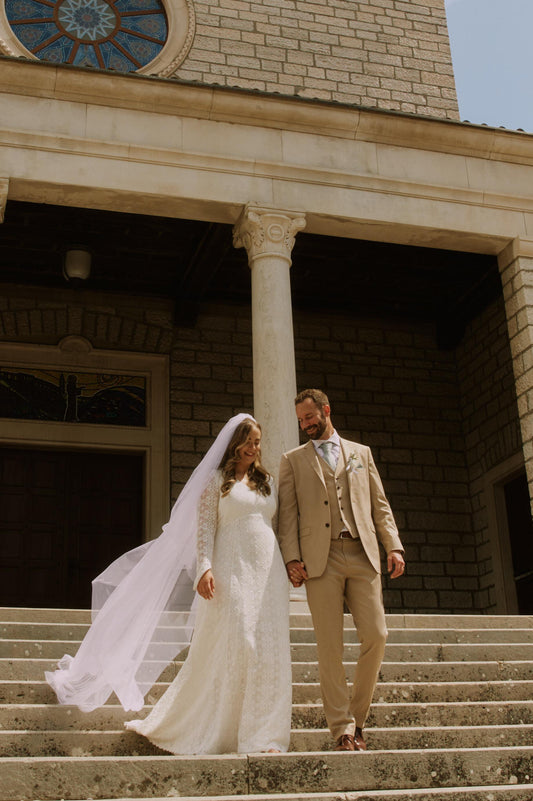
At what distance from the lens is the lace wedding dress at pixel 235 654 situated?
4273mm

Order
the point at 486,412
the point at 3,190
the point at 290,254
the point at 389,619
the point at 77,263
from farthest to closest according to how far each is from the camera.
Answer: the point at 486,412, the point at 77,263, the point at 290,254, the point at 3,190, the point at 389,619

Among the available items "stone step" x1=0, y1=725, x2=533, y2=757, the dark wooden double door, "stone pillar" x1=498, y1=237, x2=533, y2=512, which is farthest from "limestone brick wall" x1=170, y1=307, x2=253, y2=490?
"stone step" x1=0, y1=725, x2=533, y2=757

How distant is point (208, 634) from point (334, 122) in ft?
19.9

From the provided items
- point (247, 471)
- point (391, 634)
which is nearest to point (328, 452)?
point (247, 471)

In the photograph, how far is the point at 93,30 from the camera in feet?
35.1

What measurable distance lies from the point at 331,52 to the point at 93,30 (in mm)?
2761

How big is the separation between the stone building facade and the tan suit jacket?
2.85m

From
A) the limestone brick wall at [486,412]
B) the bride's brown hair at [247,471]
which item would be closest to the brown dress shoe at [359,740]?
the bride's brown hair at [247,471]

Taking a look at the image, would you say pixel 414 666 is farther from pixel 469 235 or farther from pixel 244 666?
pixel 469 235

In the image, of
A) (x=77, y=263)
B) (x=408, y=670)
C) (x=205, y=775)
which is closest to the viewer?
(x=205, y=775)

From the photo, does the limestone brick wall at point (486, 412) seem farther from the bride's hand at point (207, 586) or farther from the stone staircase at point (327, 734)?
the bride's hand at point (207, 586)

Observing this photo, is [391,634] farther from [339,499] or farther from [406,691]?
[339,499]

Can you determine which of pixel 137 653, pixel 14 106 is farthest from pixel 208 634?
pixel 14 106

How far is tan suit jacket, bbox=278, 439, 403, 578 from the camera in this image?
470 cm
